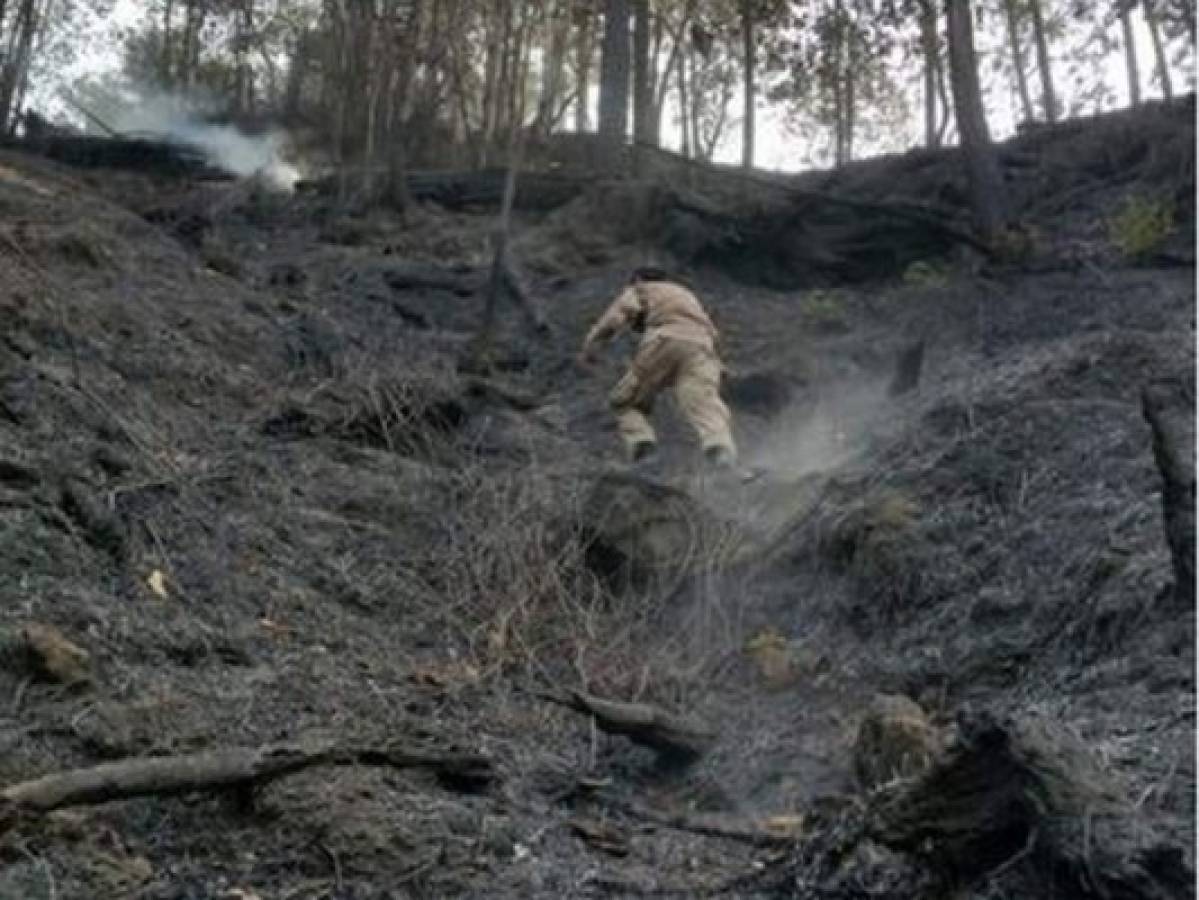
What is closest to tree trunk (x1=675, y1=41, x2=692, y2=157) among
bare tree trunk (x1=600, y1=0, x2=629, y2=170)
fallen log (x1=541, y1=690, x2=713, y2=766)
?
bare tree trunk (x1=600, y1=0, x2=629, y2=170)

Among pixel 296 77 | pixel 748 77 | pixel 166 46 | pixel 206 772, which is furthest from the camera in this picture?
pixel 166 46

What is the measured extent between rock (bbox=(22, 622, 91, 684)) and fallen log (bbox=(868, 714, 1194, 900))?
2.77 metres

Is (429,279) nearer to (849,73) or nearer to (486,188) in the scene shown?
(486,188)

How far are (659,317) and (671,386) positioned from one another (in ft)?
1.68

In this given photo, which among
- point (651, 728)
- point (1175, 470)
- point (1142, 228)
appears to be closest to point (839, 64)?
point (1142, 228)

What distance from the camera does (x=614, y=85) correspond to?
727 inches

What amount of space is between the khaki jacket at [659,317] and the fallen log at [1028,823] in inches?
255

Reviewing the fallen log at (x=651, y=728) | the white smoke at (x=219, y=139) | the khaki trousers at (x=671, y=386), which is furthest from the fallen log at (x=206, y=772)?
the white smoke at (x=219, y=139)

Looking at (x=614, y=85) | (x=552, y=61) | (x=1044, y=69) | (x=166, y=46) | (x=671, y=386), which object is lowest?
(x=671, y=386)

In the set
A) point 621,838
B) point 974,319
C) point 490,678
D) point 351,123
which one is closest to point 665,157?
point 351,123

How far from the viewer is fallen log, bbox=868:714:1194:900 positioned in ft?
10.9

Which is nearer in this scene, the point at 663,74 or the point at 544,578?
the point at 544,578

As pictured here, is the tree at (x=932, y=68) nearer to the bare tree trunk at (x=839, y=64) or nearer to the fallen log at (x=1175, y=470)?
the bare tree trunk at (x=839, y=64)

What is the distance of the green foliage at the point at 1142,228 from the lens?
1206 centimetres
